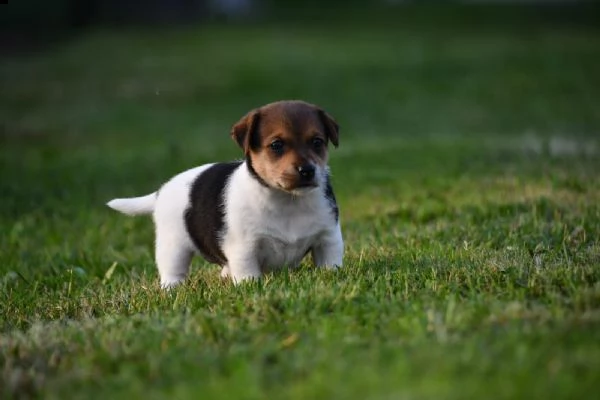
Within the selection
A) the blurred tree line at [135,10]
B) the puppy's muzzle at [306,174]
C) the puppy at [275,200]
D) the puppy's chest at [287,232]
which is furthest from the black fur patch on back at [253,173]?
the blurred tree line at [135,10]

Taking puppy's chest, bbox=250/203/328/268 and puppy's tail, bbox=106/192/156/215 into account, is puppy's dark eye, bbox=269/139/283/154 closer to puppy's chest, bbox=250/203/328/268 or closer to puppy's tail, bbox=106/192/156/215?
puppy's chest, bbox=250/203/328/268

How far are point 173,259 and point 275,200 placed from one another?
1.04m

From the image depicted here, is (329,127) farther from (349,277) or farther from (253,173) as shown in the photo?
(349,277)

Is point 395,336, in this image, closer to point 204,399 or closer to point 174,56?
point 204,399

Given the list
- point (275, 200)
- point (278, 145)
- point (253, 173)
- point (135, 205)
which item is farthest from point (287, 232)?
point (135, 205)

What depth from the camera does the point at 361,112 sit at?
2277 centimetres

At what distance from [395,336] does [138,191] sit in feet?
24.6

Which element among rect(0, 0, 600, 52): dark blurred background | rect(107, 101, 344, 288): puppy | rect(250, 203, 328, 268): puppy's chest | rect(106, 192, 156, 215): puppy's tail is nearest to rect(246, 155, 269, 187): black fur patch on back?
rect(107, 101, 344, 288): puppy

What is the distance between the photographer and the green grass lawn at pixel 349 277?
3.56 m

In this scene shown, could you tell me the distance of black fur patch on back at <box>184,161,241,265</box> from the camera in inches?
232

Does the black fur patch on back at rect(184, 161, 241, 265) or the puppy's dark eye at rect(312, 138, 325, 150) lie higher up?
the puppy's dark eye at rect(312, 138, 325, 150)

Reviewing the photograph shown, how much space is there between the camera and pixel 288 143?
217 inches

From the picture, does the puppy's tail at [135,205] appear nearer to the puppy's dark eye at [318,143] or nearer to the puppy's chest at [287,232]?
the puppy's chest at [287,232]

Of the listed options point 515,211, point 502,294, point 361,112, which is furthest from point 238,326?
point 361,112
